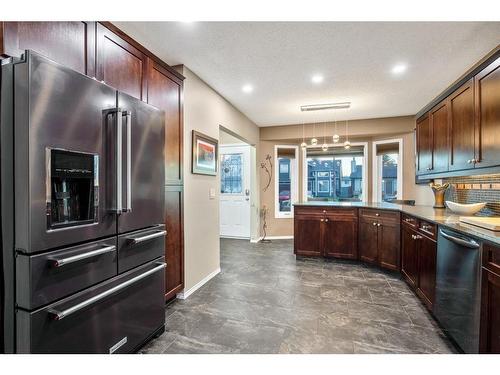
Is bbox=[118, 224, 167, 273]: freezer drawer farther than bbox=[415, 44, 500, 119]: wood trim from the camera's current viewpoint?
No

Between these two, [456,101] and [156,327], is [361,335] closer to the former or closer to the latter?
[156,327]

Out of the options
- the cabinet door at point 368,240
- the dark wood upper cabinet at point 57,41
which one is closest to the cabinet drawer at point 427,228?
the cabinet door at point 368,240

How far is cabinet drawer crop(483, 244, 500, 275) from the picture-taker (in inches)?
57.7

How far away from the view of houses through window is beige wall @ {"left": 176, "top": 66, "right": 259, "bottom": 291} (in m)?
2.86

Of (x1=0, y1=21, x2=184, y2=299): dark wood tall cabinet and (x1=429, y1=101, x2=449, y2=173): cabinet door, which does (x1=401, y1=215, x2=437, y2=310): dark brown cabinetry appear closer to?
(x1=429, y1=101, x2=449, y2=173): cabinet door

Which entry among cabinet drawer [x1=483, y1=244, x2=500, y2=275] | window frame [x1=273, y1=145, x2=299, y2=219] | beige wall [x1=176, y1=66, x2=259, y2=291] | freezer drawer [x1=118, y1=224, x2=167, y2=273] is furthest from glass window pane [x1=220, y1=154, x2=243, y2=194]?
cabinet drawer [x1=483, y1=244, x2=500, y2=275]

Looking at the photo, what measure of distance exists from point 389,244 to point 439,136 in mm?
1495

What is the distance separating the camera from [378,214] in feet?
12.0

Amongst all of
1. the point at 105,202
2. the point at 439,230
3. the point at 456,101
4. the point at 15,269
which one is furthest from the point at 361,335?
the point at 456,101

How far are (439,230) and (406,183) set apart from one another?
3089mm

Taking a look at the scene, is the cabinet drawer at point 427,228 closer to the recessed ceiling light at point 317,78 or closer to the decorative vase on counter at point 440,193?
the decorative vase on counter at point 440,193

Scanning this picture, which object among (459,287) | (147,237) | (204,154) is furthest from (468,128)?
(147,237)

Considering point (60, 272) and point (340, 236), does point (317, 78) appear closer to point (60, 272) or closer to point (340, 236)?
point (340, 236)

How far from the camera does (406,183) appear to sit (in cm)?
490
